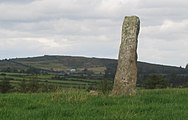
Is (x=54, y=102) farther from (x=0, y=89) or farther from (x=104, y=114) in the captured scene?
(x=0, y=89)

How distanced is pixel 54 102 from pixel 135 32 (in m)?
6.10

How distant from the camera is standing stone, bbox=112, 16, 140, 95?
16891 millimetres

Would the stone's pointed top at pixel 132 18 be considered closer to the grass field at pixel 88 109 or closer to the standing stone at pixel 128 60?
the standing stone at pixel 128 60

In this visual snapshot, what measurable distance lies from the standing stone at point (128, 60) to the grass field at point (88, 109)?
263 cm

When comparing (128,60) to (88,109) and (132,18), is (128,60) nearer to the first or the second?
(132,18)

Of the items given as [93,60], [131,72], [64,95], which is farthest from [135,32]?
[93,60]

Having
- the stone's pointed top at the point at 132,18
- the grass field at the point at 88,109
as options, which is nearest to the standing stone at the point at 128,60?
the stone's pointed top at the point at 132,18

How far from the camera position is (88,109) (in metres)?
11.1

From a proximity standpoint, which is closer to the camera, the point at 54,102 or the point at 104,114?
the point at 104,114

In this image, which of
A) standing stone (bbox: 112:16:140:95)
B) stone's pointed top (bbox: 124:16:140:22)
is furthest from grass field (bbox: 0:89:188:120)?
stone's pointed top (bbox: 124:16:140:22)

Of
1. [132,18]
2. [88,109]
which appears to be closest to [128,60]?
[132,18]

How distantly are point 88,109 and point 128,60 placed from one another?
6.48 meters

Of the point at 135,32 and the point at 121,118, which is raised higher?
the point at 135,32

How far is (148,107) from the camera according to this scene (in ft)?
38.2
